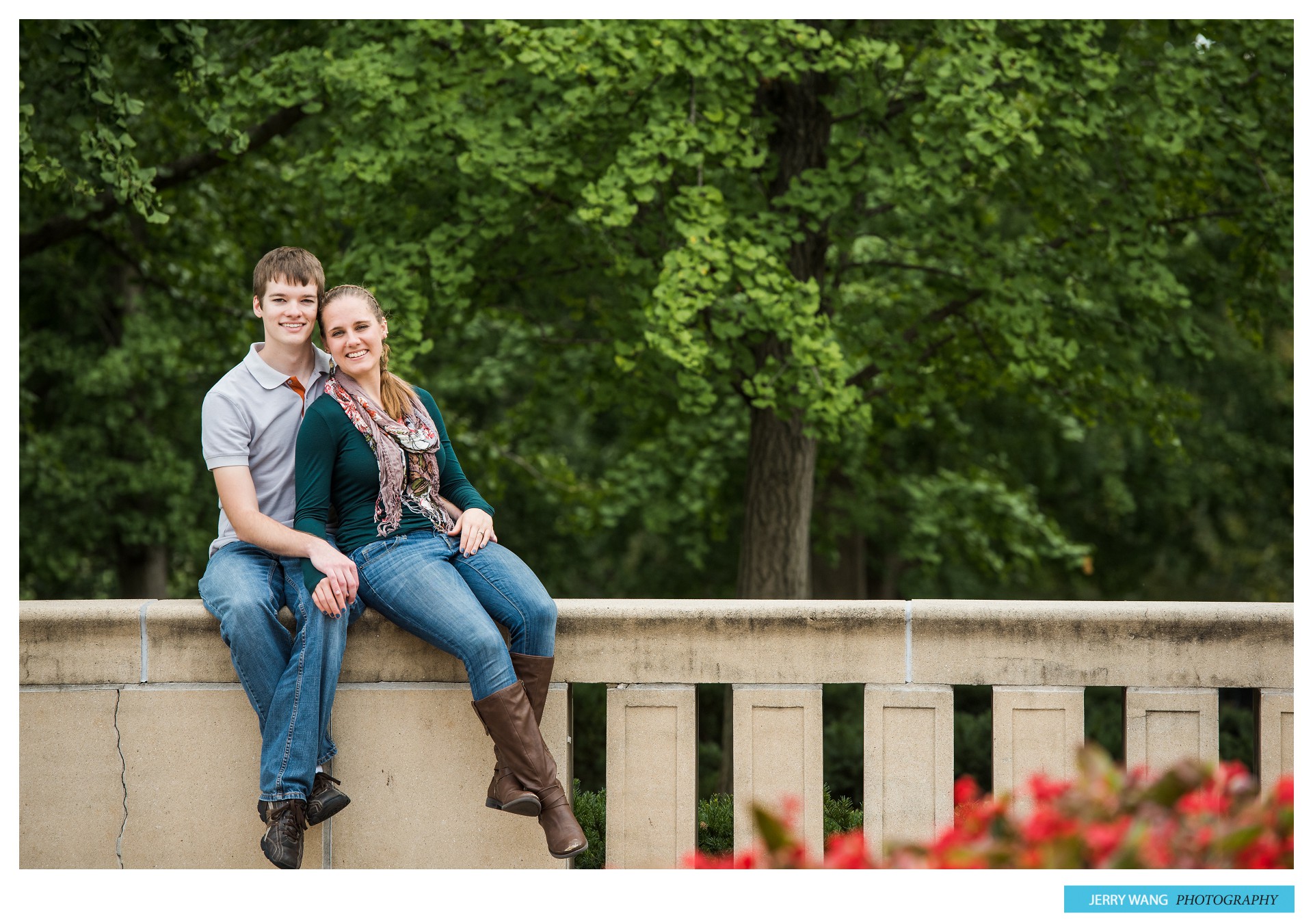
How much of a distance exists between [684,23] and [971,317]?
2853mm

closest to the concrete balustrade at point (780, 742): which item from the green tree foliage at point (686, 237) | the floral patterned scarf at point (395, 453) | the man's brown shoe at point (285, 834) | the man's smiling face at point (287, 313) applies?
the floral patterned scarf at point (395, 453)

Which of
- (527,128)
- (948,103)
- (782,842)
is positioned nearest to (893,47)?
(948,103)

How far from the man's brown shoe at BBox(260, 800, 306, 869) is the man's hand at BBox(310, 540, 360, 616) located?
504 millimetres

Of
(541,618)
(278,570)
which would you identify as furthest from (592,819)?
(278,570)

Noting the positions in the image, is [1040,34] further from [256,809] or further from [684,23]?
[256,809]

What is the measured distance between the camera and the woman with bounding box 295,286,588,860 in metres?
2.94

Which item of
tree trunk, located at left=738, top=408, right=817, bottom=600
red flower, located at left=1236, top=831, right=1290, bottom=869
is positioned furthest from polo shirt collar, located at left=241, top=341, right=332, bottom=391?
tree trunk, located at left=738, top=408, right=817, bottom=600

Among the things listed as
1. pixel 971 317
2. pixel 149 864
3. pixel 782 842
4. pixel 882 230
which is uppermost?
pixel 882 230

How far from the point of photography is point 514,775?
2.96 metres

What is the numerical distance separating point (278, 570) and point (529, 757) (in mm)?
874

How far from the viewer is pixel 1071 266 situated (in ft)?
22.5

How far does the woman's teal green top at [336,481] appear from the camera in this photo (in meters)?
2.99

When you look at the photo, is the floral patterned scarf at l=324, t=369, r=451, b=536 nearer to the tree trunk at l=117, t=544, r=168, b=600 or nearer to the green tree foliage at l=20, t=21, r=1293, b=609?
the green tree foliage at l=20, t=21, r=1293, b=609

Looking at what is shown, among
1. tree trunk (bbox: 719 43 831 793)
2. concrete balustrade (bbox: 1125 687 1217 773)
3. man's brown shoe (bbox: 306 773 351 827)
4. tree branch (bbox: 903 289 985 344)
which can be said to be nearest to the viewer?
man's brown shoe (bbox: 306 773 351 827)
